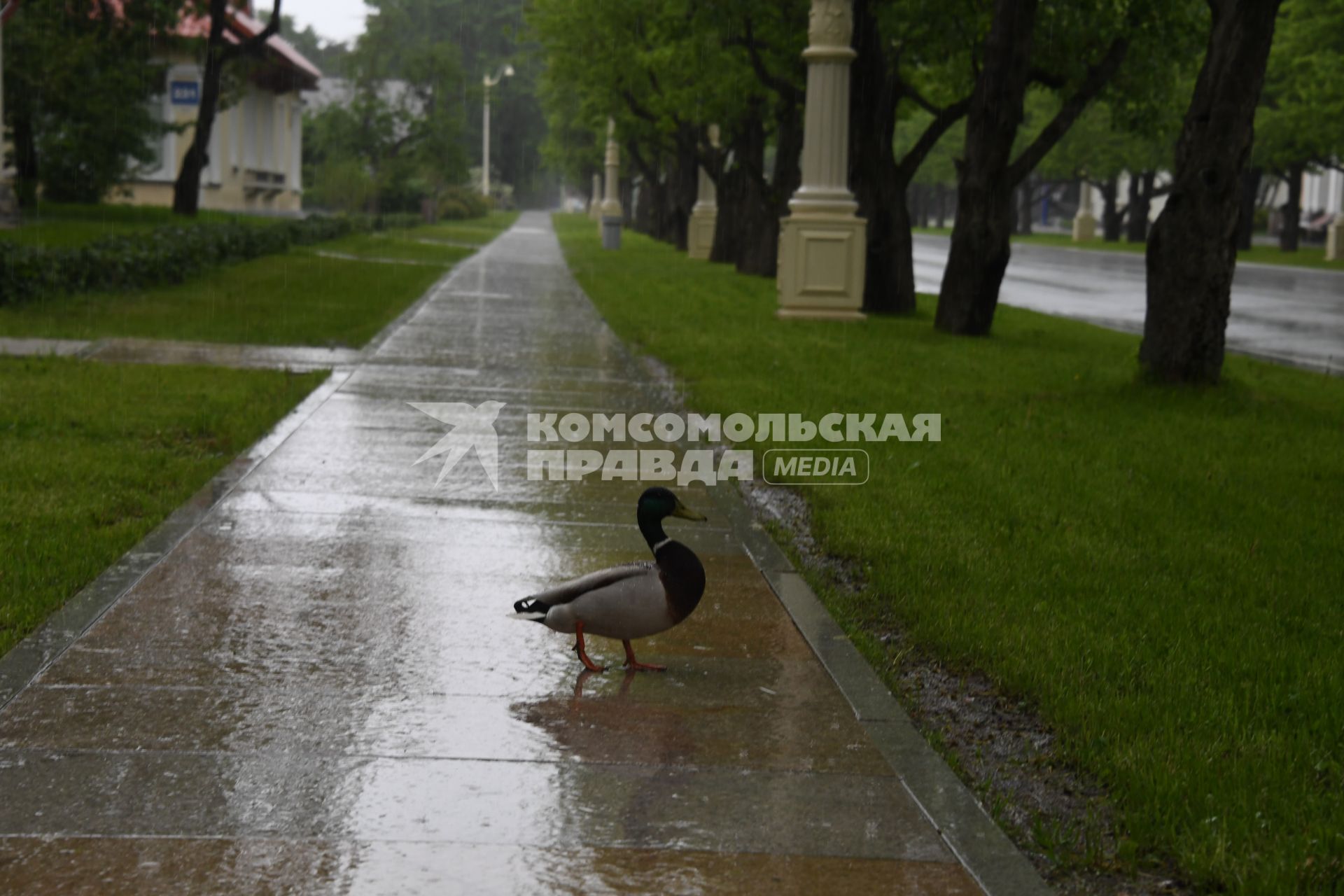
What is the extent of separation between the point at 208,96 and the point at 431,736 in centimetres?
3076

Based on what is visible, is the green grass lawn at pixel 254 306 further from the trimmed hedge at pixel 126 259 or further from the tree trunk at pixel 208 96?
the tree trunk at pixel 208 96

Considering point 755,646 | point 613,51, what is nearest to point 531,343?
point 755,646

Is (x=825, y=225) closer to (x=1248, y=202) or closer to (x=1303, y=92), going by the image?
(x=1303, y=92)

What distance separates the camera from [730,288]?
1056 inches

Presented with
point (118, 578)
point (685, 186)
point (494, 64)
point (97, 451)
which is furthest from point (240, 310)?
point (494, 64)

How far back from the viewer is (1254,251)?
2222 inches

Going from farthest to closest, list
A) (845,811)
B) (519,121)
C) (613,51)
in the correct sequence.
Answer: (519,121) < (613,51) < (845,811)

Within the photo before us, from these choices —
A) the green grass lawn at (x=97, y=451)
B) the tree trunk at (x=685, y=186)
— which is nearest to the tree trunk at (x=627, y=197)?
the tree trunk at (x=685, y=186)

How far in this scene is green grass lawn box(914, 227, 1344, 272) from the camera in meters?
47.3

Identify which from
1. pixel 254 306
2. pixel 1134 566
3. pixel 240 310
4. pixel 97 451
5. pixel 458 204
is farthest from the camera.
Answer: pixel 458 204

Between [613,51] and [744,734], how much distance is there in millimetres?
33165

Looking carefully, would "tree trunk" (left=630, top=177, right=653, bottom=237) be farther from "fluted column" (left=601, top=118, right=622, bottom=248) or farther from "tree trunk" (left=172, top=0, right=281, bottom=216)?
"tree trunk" (left=172, top=0, right=281, bottom=216)

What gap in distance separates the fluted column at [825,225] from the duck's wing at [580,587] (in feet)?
50.7

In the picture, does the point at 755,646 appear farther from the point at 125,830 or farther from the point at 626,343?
the point at 626,343
